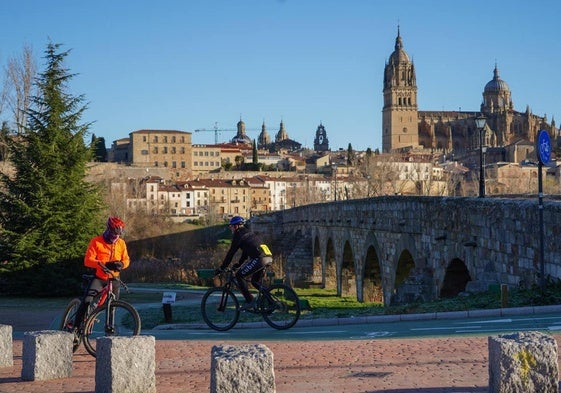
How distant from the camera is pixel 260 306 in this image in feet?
40.6

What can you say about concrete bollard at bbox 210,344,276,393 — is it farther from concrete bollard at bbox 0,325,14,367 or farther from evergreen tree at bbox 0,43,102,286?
evergreen tree at bbox 0,43,102,286

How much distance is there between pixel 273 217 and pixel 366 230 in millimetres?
32635

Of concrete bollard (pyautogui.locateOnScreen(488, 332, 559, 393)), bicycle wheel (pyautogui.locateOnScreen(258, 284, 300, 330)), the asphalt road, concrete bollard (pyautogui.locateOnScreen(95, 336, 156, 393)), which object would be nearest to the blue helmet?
bicycle wheel (pyautogui.locateOnScreen(258, 284, 300, 330))

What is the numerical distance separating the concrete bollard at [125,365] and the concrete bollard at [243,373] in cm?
108

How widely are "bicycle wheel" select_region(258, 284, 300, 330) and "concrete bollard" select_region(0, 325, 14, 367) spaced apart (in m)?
3.80

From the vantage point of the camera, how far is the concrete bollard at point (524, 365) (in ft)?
21.0

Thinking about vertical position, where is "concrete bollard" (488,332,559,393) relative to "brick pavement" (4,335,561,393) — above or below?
above

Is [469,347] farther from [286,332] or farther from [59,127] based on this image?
[59,127]

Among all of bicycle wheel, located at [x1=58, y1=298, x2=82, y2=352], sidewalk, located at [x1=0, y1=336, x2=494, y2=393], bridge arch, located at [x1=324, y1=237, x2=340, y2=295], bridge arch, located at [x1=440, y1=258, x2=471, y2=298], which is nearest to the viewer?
sidewalk, located at [x1=0, y1=336, x2=494, y2=393]

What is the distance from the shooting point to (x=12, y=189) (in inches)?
1142

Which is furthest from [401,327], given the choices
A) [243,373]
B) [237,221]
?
[243,373]

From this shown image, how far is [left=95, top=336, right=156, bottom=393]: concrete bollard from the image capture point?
7387mm

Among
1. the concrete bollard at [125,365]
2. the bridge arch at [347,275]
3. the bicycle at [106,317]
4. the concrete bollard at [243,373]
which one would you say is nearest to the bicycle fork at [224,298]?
the bicycle at [106,317]

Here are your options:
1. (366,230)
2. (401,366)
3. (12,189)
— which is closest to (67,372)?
(401,366)
